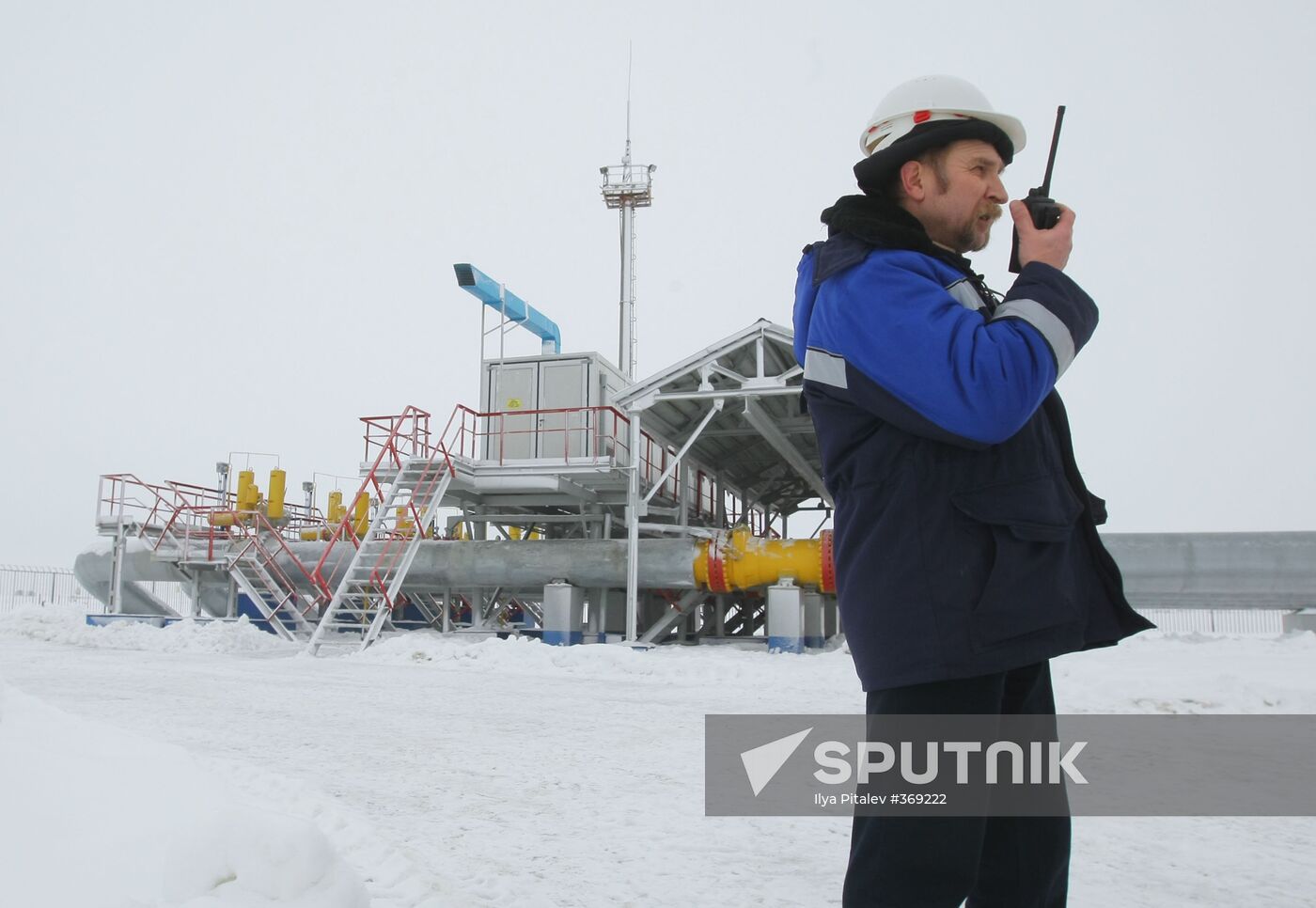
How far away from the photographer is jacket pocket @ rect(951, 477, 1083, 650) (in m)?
1.51

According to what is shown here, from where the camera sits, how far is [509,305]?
19297 mm

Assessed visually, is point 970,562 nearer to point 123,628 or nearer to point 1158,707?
point 1158,707

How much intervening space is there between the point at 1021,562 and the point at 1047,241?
598 millimetres

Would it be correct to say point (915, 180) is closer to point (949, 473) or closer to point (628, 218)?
point (949, 473)

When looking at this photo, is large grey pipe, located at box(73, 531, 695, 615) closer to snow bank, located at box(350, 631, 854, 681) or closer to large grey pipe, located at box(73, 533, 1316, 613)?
large grey pipe, located at box(73, 533, 1316, 613)

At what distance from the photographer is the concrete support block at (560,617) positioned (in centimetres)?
1515

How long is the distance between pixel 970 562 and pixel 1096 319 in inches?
19.8

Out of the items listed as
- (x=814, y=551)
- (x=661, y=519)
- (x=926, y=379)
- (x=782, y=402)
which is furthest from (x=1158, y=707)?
(x=661, y=519)

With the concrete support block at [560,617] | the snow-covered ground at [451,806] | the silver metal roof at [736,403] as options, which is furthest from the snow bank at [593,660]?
the silver metal roof at [736,403]

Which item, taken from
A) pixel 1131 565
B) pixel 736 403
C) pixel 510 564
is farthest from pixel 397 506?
pixel 1131 565

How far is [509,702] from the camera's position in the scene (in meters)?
7.89

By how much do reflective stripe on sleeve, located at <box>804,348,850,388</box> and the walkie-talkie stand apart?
45 centimetres

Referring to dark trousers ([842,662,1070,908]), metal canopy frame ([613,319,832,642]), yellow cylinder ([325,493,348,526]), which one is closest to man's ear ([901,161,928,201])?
Answer: dark trousers ([842,662,1070,908])

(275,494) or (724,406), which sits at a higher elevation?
(724,406)
